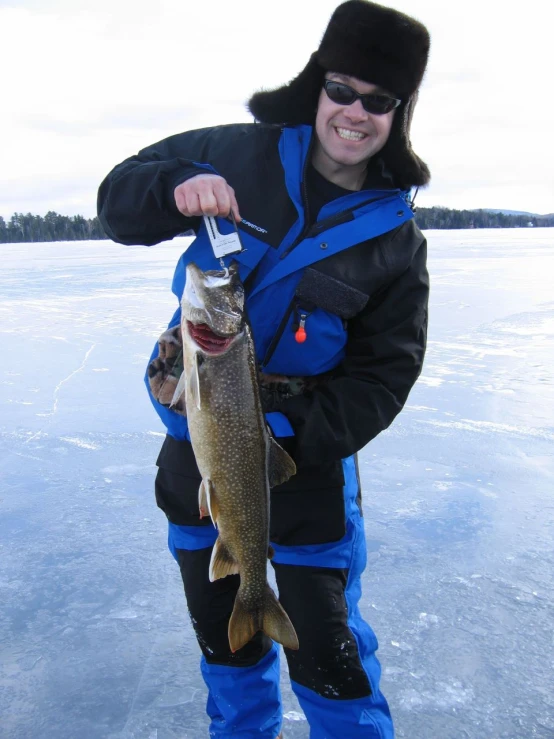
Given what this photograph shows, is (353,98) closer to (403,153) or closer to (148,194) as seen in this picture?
(403,153)

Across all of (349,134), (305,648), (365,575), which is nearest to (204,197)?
(349,134)

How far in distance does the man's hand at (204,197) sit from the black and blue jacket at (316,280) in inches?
7.4

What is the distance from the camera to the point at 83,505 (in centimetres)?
434

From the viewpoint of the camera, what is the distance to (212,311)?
2.10 m

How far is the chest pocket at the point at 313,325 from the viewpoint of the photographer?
2506mm

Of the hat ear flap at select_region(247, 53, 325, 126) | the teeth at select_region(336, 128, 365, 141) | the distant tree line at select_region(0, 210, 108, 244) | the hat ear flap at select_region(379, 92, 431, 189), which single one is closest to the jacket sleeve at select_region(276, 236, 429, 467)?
the hat ear flap at select_region(379, 92, 431, 189)

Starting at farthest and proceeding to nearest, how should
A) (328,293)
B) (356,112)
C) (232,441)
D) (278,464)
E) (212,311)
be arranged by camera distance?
1. (356,112)
2. (328,293)
3. (278,464)
4. (232,441)
5. (212,311)

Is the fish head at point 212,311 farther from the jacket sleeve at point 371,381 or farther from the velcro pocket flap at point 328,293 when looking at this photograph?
the jacket sleeve at point 371,381

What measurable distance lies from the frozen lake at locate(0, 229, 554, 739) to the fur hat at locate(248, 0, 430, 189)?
215 cm

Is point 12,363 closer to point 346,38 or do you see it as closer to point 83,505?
point 83,505

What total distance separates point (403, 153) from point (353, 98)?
34 centimetres

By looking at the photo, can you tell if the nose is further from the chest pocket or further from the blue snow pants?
the blue snow pants

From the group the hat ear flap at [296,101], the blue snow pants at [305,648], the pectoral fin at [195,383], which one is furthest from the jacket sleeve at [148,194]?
the blue snow pants at [305,648]

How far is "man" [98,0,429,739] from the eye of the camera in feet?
8.30
